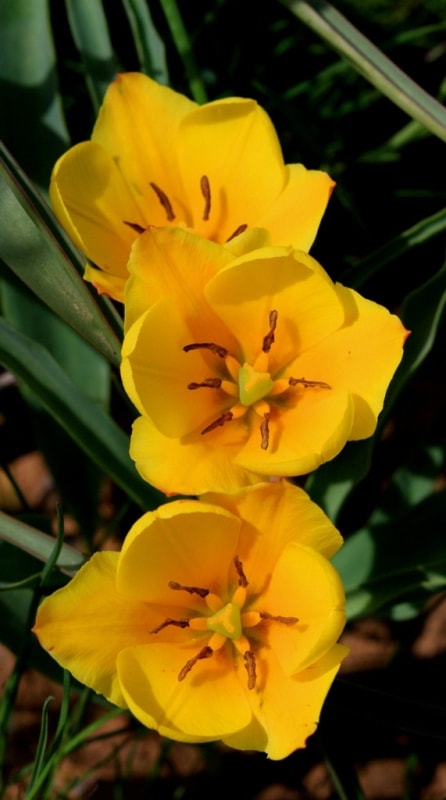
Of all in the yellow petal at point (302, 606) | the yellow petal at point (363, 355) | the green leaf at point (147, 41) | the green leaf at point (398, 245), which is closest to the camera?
the yellow petal at point (302, 606)

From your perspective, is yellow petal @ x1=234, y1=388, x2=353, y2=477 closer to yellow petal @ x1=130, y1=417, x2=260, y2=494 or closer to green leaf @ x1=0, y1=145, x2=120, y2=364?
yellow petal @ x1=130, y1=417, x2=260, y2=494

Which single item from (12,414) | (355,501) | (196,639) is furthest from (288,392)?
(12,414)

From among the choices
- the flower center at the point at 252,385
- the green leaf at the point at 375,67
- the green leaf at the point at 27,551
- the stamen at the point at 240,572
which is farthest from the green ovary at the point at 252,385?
the green leaf at the point at 375,67

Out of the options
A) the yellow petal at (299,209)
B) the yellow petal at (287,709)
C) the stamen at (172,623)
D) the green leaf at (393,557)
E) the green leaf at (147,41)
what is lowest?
the green leaf at (393,557)

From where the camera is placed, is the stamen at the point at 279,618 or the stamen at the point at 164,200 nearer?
the stamen at the point at 279,618

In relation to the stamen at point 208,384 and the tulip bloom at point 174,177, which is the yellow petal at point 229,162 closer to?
the tulip bloom at point 174,177
